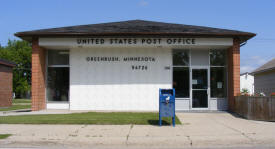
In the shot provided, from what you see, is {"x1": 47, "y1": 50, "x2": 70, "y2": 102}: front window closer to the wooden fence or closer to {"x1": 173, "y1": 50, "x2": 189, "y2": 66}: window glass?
{"x1": 173, "y1": 50, "x2": 189, "y2": 66}: window glass

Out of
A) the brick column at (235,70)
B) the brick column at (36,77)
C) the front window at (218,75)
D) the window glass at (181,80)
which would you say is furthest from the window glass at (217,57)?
the brick column at (36,77)

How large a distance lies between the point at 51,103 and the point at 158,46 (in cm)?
699

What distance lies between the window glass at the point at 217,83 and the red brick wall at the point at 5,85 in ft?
53.5

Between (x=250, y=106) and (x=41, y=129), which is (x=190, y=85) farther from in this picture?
(x=41, y=129)

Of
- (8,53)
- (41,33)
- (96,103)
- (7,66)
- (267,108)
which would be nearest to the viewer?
(267,108)

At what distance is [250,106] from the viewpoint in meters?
12.6

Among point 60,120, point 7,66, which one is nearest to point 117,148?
point 60,120

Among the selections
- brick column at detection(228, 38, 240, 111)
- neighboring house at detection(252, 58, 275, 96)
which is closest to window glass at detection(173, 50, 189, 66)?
brick column at detection(228, 38, 240, 111)

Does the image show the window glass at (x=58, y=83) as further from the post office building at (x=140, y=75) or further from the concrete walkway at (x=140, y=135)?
the concrete walkway at (x=140, y=135)

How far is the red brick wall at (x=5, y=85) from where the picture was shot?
22281 mm

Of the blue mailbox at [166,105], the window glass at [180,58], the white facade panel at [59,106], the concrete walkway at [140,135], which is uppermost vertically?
the window glass at [180,58]

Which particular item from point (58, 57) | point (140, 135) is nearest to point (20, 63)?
point (58, 57)

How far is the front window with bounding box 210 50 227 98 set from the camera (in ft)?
51.7

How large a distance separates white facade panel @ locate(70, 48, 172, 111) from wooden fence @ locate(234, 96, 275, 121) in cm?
436
